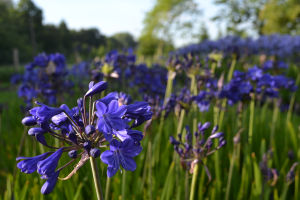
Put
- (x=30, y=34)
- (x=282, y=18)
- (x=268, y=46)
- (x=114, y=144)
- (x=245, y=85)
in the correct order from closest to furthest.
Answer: (x=114, y=144), (x=245, y=85), (x=268, y=46), (x=282, y=18), (x=30, y=34)

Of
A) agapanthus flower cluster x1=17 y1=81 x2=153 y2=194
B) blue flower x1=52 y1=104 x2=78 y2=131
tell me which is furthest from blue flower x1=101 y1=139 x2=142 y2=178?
blue flower x1=52 y1=104 x2=78 y2=131

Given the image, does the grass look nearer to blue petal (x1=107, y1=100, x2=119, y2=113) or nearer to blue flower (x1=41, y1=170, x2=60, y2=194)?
blue flower (x1=41, y1=170, x2=60, y2=194)

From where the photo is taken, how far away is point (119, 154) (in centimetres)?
90

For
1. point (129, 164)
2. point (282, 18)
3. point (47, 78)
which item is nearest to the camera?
point (129, 164)

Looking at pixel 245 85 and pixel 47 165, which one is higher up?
pixel 245 85

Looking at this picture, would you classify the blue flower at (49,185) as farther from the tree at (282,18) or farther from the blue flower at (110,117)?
the tree at (282,18)

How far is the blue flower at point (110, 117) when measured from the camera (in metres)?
0.82

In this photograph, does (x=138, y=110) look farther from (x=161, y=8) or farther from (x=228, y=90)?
(x=161, y=8)

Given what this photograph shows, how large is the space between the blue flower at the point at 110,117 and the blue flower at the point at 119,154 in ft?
0.16

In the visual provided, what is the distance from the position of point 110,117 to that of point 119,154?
0.16 m

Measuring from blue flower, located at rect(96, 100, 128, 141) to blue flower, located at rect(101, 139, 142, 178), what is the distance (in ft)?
0.16

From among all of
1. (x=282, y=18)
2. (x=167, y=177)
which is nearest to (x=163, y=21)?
(x=282, y=18)

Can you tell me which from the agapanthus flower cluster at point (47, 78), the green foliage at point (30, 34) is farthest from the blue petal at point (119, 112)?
the green foliage at point (30, 34)

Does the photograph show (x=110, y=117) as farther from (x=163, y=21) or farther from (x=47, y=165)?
(x=163, y=21)
